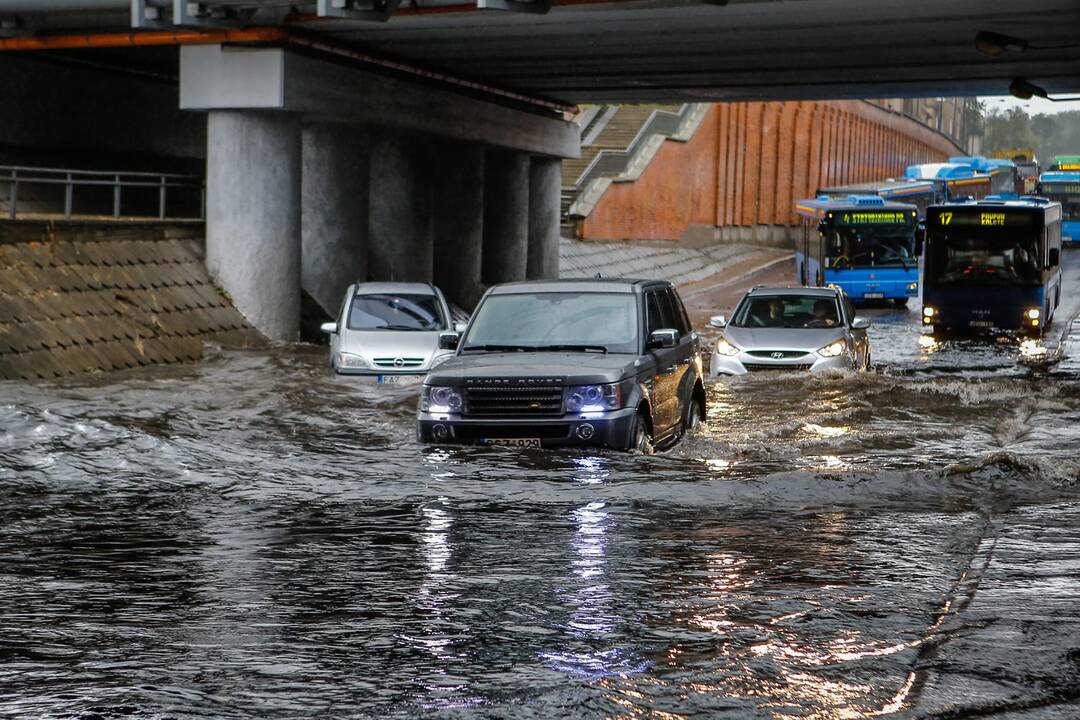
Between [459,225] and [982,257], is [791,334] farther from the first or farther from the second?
[459,225]

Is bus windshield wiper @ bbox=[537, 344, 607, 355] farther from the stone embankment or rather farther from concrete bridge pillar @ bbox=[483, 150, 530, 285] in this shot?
concrete bridge pillar @ bbox=[483, 150, 530, 285]

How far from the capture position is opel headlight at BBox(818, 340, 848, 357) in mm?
21328

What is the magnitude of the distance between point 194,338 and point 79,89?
1335 cm

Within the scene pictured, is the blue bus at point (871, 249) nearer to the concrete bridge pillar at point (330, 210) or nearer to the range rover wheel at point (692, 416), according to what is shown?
the concrete bridge pillar at point (330, 210)

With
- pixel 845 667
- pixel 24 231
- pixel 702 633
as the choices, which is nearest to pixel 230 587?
pixel 702 633

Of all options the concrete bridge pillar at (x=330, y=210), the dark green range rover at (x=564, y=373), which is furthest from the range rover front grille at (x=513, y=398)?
the concrete bridge pillar at (x=330, y=210)

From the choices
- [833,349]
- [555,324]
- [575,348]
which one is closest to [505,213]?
[833,349]

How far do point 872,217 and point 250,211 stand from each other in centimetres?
2146

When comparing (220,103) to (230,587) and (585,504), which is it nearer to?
(585,504)

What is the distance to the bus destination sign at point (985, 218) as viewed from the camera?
34.1 meters

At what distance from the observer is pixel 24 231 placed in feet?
84.2

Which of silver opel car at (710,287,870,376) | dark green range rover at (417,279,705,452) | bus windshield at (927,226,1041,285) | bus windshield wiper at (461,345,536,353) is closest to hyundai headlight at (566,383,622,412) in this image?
dark green range rover at (417,279,705,452)

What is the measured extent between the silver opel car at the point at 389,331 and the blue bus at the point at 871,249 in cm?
2351

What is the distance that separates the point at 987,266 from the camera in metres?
34.4
